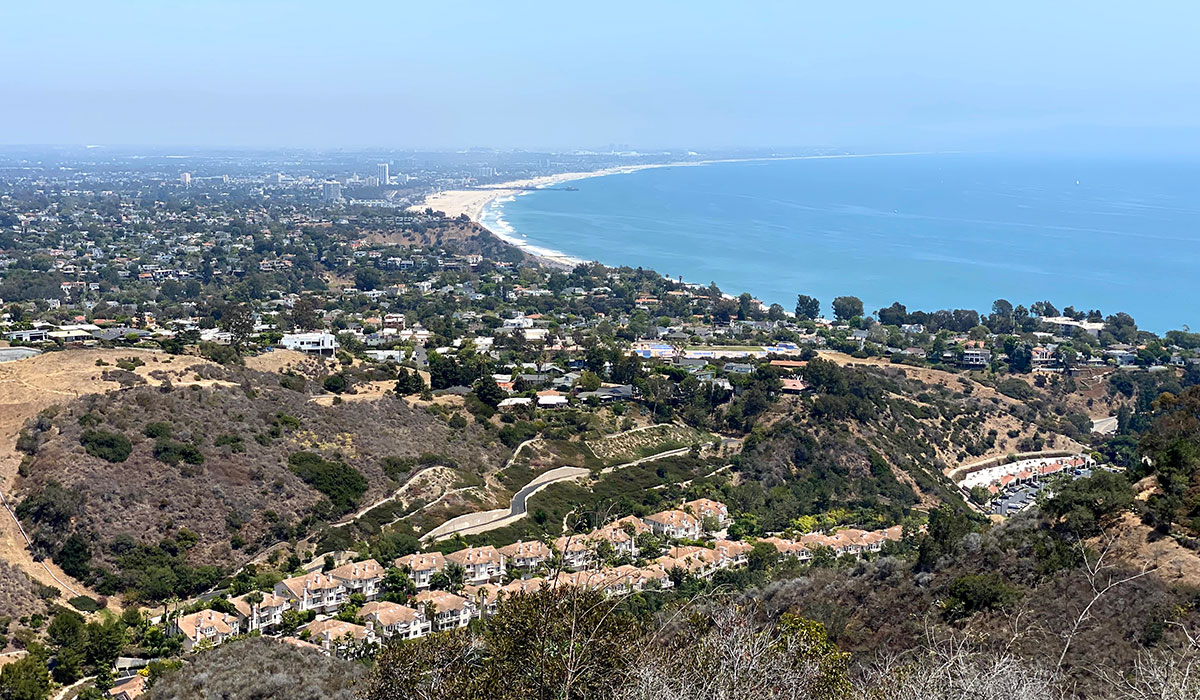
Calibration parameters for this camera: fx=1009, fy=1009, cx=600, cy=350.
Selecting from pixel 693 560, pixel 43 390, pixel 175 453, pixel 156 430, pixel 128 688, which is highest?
pixel 43 390

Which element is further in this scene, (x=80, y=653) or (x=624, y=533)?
(x=624, y=533)

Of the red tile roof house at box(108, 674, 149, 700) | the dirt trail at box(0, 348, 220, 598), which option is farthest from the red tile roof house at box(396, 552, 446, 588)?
the red tile roof house at box(108, 674, 149, 700)

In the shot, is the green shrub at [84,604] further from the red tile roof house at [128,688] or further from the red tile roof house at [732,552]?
the red tile roof house at [732,552]

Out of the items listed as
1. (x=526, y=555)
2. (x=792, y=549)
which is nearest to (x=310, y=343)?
(x=526, y=555)

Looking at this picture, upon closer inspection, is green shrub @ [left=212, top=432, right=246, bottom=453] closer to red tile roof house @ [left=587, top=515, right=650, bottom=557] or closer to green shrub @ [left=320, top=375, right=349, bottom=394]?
green shrub @ [left=320, top=375, right=349, bottom=394]

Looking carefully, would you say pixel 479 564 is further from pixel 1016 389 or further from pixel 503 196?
pixel 503 196

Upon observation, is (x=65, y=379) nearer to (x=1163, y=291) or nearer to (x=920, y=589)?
(x=920, y=589)

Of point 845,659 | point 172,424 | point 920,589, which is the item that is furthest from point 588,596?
point 172,424
